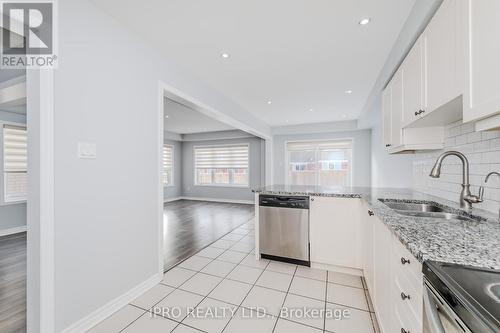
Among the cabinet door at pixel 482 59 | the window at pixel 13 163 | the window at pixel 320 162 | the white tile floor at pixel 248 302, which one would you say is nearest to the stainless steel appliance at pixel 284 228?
the white tile floor at pixel 248 302

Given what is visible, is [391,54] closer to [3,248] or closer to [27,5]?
[27,5]

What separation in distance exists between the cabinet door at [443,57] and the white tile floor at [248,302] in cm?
171

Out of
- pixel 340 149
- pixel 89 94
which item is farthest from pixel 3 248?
pixel 340 149

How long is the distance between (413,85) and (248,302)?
2368 millimetres

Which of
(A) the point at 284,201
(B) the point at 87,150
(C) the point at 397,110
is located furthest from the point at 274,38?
(B) the point at 87,150

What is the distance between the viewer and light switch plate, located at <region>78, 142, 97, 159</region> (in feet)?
5.16

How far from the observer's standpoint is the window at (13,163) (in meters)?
3.87

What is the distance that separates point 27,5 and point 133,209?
167 centimetres

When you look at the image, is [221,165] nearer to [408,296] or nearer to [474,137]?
[474,137]

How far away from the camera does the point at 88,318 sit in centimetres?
159

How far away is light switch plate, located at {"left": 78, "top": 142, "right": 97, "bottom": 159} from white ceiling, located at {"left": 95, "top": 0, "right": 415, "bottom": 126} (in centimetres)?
114

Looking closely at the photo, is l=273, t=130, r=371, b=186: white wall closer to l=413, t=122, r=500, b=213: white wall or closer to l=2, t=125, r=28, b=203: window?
l=413, t=122, r=500, b=213: white wall

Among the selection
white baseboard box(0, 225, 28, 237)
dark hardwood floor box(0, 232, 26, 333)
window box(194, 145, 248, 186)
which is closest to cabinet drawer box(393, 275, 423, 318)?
dark hardwood floor box(0, 232, 26, 333)

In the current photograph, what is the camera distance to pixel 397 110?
2.18 meters
